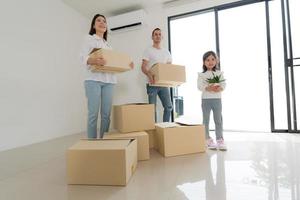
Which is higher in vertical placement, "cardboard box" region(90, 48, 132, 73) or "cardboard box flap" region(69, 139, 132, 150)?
"cardboard box" region(90, 48, 132, 73)

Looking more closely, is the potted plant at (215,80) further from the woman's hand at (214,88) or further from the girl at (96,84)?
the girl at (96,84)

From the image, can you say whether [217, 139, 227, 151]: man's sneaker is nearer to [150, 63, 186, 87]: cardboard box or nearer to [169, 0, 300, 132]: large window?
[150, 63, 186, 87]: cardboard box

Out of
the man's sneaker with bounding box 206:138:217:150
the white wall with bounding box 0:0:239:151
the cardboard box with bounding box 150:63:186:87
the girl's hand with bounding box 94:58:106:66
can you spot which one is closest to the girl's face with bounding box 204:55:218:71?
the cardboard box with bounding box 150:63:186:87

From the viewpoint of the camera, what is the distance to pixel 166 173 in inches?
54.6

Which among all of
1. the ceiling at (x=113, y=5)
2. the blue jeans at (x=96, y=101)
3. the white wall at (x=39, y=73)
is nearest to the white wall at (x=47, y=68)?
the white wall at (x=39, y=73)

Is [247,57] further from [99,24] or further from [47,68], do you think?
[47,68]

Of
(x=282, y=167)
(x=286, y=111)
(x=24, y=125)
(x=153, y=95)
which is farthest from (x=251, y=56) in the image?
(x=24, y=125)

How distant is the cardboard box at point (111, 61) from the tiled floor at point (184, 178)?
83 centimetres

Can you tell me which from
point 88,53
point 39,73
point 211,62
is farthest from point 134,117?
point 39,73

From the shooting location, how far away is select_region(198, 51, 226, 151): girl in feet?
6.88

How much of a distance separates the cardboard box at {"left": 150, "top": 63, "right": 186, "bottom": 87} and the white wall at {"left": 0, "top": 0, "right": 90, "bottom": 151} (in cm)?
158

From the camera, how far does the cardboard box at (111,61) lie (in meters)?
1.66

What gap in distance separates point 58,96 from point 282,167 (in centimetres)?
284

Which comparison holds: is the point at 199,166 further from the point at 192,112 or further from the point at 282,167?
the point at 192,112
